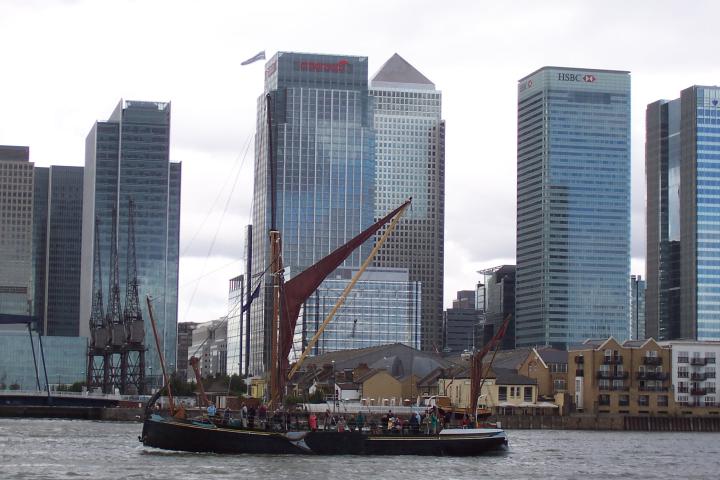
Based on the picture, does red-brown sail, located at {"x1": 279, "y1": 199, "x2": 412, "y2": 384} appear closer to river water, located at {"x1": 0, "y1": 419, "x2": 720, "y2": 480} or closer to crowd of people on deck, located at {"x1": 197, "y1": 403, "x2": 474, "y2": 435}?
crowd of people on deck, located at {"x1": 197, "y1": 403, "x2": 474, "y2": 435}

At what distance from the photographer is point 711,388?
628 feet

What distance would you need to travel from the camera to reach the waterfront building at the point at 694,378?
189 meters

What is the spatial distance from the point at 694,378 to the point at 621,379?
12.3 metres

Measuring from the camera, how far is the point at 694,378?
190m

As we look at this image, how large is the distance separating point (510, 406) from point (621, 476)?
3768 inches

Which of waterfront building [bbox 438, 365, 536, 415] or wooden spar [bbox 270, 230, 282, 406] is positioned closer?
wooden spar [bbox 270, 230, 282, 406]

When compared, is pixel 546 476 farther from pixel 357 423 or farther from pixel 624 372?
pixel 624 372

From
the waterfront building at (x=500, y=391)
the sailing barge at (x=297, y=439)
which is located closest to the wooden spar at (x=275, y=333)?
the sailing barge at (x=297, y=439)

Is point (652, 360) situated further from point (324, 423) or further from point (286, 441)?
point (286, 441)

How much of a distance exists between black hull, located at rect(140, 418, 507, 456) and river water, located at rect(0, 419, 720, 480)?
88 cm

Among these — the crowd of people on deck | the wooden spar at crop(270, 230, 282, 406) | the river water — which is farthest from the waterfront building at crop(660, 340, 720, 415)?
the crowd of people on deck

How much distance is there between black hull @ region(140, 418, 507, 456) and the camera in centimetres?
8806

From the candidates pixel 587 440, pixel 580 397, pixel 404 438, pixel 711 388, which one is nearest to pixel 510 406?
pixel 580 397

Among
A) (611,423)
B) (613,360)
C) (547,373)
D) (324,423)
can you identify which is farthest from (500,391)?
(324,423)
